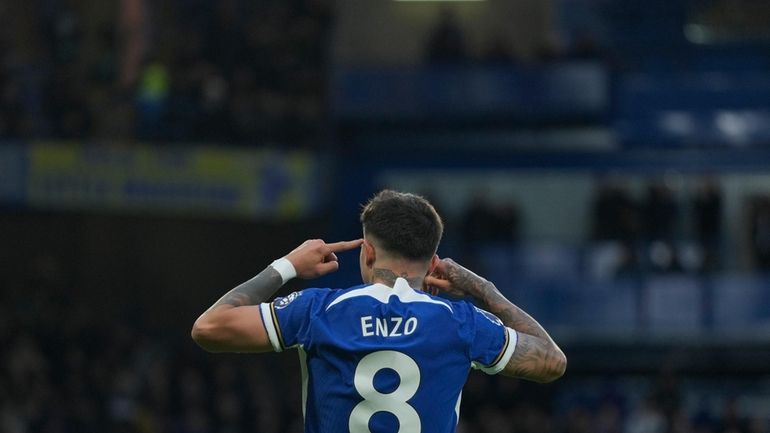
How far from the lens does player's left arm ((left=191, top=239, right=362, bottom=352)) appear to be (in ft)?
12.4

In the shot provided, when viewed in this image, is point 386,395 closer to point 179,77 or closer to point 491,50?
point 179,77

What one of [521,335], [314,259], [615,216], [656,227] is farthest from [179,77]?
[521,335]

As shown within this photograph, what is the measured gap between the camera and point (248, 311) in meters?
3.82

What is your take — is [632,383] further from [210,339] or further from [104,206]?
[210,339]

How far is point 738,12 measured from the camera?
933 inches

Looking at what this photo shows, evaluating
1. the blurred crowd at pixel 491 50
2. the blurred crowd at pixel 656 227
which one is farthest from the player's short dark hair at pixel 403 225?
the blurred crowd at pixel 491 50

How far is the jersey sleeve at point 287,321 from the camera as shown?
3807 millimetres

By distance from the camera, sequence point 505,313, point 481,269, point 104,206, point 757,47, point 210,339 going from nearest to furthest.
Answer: point 210,339, point 505,313, point 481,269, point 104,206, point 757,47

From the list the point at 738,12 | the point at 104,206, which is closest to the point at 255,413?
the point at 104,206

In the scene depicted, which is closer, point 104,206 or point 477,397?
point 477,397

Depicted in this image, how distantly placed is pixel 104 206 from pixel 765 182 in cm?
881

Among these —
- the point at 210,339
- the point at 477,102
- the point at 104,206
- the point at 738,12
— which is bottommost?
the point at 210,339

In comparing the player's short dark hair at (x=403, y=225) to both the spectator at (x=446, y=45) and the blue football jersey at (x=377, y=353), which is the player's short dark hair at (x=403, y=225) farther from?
the spectator at (x=446, y=45)

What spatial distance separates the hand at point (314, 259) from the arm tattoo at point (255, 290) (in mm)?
60
